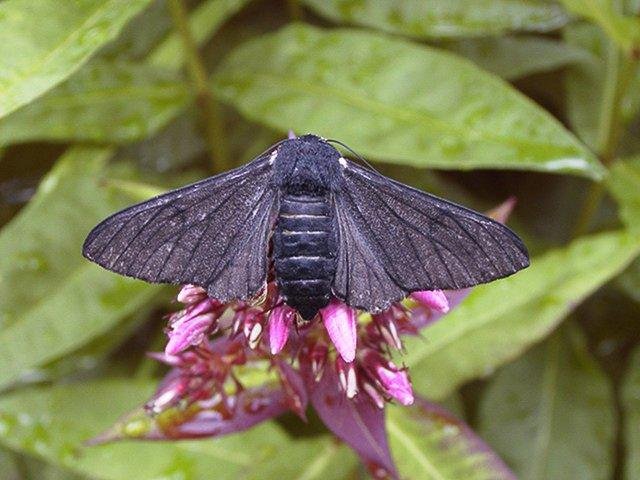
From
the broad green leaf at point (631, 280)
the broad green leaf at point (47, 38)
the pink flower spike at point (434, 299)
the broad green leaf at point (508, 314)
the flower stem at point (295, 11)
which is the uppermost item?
the broad green leaf at point (47, 38)

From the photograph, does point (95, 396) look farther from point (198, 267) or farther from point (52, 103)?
point (198, 267)

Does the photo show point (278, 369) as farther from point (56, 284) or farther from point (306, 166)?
point (56, 284)

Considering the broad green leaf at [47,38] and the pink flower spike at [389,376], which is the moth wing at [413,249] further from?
the broad green leaf at [47,38]

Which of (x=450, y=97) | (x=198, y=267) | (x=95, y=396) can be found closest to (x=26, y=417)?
(x=95, y=396)

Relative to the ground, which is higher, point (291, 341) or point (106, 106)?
point (106, 106)

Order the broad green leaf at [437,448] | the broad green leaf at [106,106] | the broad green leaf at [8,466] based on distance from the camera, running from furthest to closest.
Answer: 1. the broad green leaf at [8,466]
2. the broad green leaf at [106,106]
3. the broad green leaf at [437,448]

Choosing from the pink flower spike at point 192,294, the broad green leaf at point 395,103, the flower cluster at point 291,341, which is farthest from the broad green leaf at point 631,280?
the pink flower spike at point 192,294

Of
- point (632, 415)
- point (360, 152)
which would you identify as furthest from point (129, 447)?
point (632, 415)
